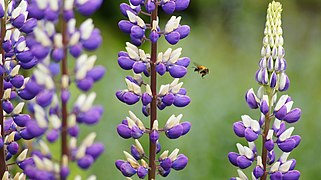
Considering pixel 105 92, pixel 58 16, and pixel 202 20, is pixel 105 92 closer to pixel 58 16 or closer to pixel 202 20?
pixel 202 20

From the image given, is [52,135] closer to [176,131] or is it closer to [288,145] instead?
[176,131]

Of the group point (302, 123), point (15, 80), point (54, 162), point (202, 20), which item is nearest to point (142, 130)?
point (15, 80)

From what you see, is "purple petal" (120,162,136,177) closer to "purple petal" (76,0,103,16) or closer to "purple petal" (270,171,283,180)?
"purple petal" (270,171,283,180)

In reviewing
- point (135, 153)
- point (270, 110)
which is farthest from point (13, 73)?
point (270, 110)

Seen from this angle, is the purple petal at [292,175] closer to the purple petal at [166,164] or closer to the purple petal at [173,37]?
the purple petal at [166,164]

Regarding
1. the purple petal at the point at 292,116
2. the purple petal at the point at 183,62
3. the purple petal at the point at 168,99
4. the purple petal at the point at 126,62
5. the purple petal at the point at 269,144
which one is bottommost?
the purple petal at the point at 269,144

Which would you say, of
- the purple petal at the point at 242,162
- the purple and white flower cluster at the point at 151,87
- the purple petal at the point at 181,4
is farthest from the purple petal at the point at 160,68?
the purple petal at the point at 242,162
